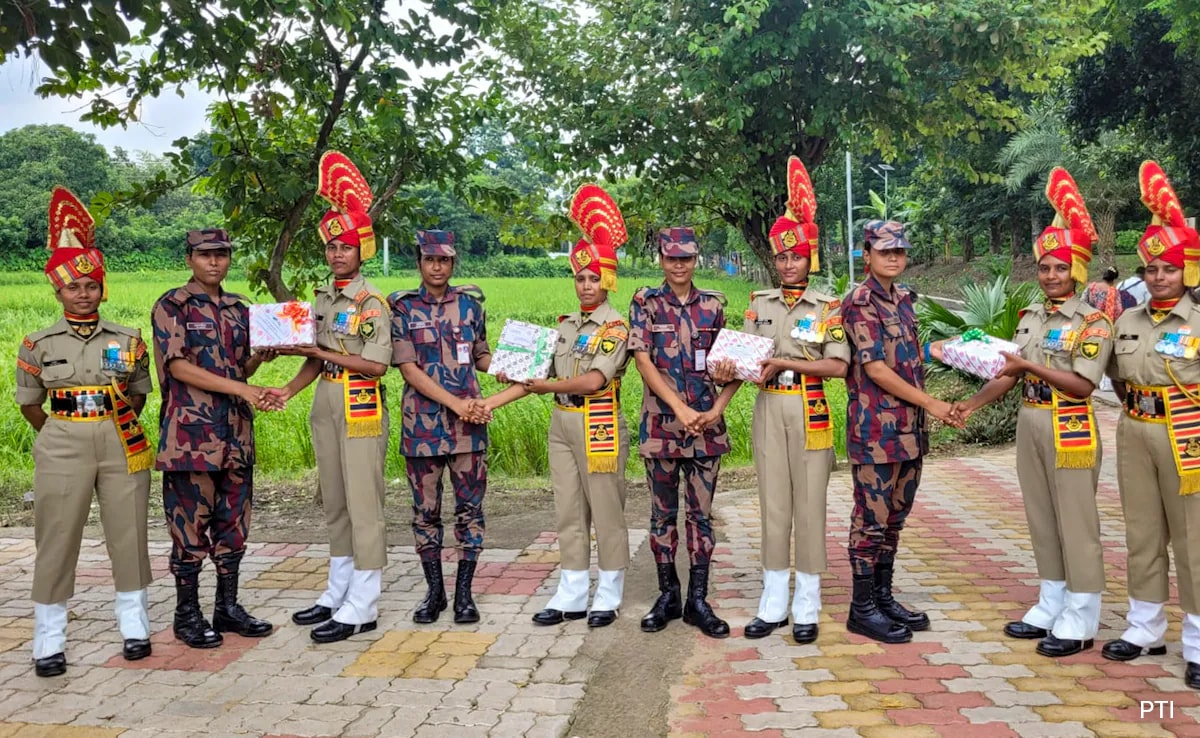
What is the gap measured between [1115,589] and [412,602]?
3.58 meters

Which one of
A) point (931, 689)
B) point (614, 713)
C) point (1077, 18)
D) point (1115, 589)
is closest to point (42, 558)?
point (614, 713)

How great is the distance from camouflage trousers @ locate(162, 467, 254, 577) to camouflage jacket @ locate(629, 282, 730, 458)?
189 cm

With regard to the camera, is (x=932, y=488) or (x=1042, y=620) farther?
(x=932, y=488)

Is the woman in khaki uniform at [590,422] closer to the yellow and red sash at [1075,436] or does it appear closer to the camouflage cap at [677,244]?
the camouflage cap at [677,244]

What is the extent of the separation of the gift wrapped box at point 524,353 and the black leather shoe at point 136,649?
192 centimetres

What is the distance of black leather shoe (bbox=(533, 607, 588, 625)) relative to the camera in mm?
4562

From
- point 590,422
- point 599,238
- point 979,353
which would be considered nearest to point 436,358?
point 590,422

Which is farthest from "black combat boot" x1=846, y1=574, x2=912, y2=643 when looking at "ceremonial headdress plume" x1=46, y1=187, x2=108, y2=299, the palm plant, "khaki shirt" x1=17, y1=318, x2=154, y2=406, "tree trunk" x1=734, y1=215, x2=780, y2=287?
the palm plant

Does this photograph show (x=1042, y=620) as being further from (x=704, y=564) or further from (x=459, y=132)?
(x=459, y=132)

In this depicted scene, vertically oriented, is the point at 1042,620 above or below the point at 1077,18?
below

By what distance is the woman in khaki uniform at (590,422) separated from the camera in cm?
446

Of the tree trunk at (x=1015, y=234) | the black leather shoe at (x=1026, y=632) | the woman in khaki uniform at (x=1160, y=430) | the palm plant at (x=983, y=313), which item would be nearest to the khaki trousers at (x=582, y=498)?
the black leather shoe at (x=1026, y=632)

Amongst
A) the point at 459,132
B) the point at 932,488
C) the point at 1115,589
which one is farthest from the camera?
the point at 932,488

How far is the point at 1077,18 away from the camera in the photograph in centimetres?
715
